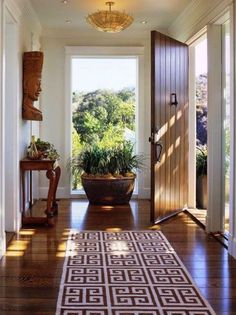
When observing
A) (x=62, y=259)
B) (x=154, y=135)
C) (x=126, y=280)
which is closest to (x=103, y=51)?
(x=154, y=135)

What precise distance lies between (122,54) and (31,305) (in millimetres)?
5107

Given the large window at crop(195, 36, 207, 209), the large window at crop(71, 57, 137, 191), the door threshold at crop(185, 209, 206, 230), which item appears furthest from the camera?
the large window at crop(71, 57, 137, 191)

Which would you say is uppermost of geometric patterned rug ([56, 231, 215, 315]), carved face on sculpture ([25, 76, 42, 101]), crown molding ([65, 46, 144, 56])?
crown molding ([65, 46, 144, 56])

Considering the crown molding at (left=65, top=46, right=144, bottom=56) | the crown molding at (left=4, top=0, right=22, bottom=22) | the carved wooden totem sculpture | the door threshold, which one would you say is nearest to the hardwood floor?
the door threshold

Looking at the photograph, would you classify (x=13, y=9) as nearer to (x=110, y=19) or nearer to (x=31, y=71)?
(x=31, y=71)

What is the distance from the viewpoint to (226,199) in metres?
4.75

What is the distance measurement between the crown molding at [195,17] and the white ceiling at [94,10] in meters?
0.09

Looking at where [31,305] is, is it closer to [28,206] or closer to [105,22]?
[28,206]

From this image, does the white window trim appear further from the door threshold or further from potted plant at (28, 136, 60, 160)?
the door threshold

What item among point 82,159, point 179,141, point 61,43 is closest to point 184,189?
point 179,141

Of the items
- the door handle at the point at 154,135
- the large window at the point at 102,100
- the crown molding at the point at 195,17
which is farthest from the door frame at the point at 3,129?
the large window at the point at 102,100

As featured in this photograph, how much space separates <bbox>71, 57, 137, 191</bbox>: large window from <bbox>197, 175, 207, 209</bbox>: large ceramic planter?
1.52m

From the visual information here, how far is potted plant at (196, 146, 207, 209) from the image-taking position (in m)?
6.17

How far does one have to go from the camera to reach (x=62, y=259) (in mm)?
3801
